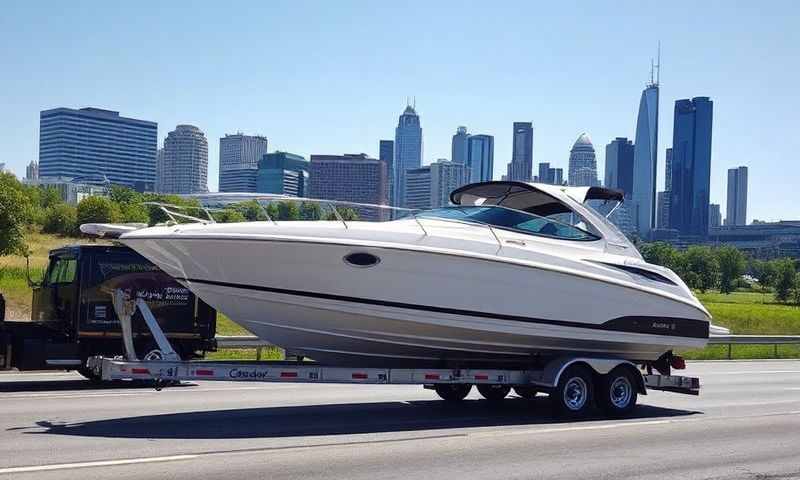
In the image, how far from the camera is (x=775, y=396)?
16500mm

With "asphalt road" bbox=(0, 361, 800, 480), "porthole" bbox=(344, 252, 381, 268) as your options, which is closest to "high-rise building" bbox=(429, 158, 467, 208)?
"asphalt road" bbox=(0, 361, 800, 480)

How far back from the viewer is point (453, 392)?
45.0ft

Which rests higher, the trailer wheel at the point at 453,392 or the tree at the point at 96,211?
the tree at the point at 96,211

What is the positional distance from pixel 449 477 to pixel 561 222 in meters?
5.82

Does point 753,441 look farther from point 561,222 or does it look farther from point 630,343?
point 561,222

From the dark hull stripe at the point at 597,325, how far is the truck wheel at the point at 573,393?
658 millimetres

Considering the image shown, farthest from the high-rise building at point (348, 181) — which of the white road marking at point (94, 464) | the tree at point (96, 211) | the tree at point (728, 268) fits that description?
the white road marking at point (94, 464)

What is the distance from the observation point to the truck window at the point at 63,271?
584 inches

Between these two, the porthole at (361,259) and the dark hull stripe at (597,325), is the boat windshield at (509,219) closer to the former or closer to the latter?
the dark hull stripe at (597,325)

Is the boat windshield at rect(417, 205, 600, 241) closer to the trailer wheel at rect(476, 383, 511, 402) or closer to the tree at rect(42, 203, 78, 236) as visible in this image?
the trailer wheel at rect(476, 383, 511, 402)

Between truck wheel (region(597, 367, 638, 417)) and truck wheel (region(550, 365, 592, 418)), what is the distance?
191 millimetres

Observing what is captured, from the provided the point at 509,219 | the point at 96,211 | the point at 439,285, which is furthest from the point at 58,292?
the point at 96,211

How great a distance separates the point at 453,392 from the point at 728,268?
10559 centimetres

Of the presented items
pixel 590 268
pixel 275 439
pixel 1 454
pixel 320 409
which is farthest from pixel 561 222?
pixel 1 454
